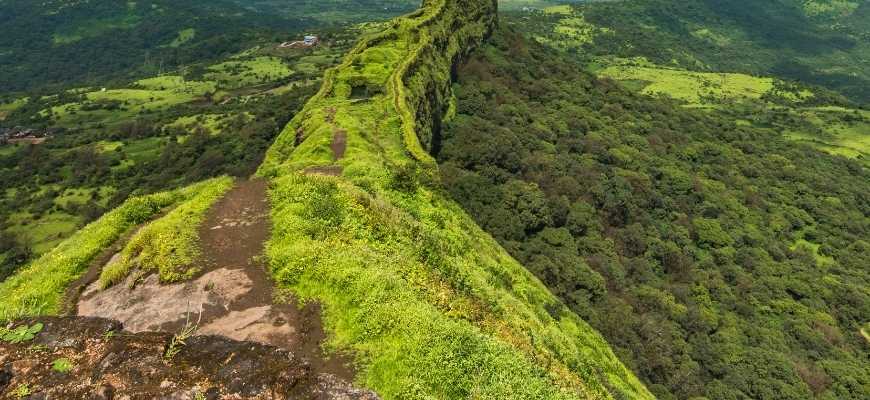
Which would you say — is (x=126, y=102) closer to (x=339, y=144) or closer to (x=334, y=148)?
(x=339, y=144)

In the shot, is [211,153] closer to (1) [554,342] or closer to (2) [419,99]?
(2) [419,99]

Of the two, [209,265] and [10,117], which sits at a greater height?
[209,265]

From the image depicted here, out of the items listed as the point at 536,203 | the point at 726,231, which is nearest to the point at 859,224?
the point at 726,231

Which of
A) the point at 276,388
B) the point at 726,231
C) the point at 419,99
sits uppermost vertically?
the point at 276,388

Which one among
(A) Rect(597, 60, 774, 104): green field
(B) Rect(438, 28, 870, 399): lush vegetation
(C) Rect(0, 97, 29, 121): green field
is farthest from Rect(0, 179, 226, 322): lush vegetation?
(C) Rect(0, 97, 29, 121): green field

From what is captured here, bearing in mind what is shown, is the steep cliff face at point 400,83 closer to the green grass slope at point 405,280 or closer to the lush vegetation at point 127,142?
the green grass slope at point 405,280

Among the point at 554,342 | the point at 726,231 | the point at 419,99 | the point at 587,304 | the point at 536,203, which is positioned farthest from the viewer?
the point at 726,231
